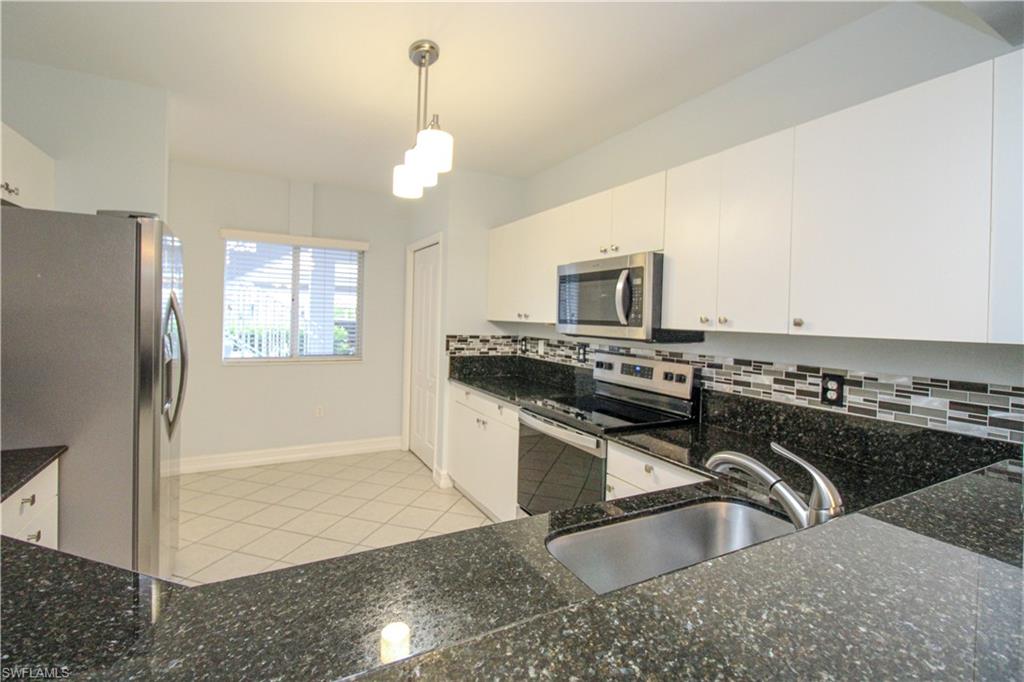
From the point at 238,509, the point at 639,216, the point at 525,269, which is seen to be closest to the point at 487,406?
the point at 525,269

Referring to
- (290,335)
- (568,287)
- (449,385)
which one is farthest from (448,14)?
(290,335)

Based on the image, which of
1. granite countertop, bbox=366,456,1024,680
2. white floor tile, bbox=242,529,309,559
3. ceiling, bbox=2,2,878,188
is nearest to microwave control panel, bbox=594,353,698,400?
ceiling, bbox=2,2,878,188

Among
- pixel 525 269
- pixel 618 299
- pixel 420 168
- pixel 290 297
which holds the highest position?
pixel 420 168

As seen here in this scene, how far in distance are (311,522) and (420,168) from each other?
238 centimetres

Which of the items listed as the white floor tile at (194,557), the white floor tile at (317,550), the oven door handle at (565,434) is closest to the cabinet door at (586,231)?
the oven door handle at (565,434)

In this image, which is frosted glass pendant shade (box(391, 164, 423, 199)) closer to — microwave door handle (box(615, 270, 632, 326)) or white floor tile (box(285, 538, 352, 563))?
microwave door handle (box(615, 270, 632, 326))

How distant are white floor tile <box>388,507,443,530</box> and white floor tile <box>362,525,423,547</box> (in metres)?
0.06

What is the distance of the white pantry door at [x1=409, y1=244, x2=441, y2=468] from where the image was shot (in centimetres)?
380

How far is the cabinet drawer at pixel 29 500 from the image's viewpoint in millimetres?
1181

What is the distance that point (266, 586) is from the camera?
0.65 m

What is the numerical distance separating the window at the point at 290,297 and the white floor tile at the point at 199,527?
147 centimetres

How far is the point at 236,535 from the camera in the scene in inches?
108

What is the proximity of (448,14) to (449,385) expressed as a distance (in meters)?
2.48

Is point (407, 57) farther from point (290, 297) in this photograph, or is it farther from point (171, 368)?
point (290, 297)
